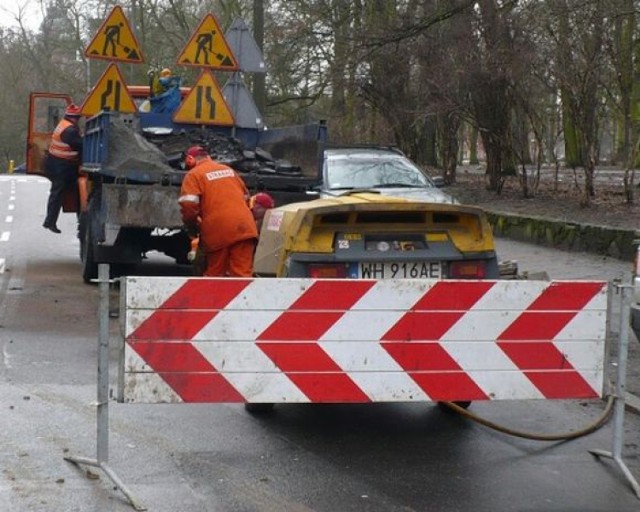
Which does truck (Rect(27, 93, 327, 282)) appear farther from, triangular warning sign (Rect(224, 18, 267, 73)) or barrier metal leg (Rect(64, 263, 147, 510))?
barrier metal leg (Rect(64, 263, 147, 510))

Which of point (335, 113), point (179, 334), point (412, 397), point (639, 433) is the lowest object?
point (639, 433)

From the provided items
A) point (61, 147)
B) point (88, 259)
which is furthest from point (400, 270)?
point (61, 147)

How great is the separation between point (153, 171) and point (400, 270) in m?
5.21

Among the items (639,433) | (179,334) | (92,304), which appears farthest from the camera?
(92,304)

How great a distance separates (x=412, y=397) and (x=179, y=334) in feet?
4.24

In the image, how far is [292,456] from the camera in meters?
6.39

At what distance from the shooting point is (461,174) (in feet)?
99.2

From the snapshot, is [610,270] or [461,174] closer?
[610,270]

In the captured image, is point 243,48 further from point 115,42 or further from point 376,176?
point 376,176

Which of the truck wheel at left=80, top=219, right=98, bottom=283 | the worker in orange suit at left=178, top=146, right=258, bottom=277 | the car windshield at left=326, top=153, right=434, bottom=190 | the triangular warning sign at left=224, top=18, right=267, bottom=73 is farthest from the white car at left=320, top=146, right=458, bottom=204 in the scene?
the worker in orange suit at left=178, top=146, right=258, bottom=277

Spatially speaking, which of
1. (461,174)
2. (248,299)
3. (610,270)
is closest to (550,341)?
(248,299)

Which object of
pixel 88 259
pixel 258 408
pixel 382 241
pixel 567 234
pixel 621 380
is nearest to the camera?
pixel 621 380

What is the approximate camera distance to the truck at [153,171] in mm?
11648

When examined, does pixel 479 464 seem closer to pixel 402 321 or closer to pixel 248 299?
pixel 402 321
